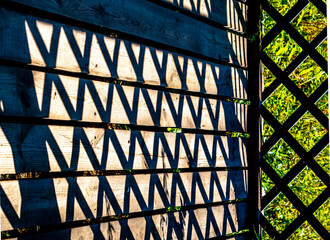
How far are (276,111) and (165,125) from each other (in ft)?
Result: 3.90

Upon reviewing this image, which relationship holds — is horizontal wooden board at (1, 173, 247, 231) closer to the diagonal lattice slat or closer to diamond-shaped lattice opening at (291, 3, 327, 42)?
the diagonal lattice slat

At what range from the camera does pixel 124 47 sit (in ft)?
4.96

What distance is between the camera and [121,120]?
1.49 m

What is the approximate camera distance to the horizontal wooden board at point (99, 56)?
1.19 m

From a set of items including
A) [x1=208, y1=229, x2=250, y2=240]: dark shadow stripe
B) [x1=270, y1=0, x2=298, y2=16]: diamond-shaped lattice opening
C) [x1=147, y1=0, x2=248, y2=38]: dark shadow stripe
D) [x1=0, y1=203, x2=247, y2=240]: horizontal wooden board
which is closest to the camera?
[x1=0, y1=203, x2=247, y2=240]: horizontal wooden board

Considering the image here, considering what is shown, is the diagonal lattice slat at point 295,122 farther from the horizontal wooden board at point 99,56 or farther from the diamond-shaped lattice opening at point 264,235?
the horizontal wooden board at point 99,56

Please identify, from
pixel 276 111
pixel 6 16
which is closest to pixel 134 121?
pixel 6 16

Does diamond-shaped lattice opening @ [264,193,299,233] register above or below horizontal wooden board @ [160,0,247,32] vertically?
below

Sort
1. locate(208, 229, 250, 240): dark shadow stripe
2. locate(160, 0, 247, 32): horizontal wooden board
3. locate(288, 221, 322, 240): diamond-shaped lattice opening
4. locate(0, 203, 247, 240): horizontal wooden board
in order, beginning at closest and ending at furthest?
1. locate(0, 203, 247, 240): horizontal wooden board
2. locate(160, 0, 247, 32): horizontal wooden board
3. locate(208, 229, 250, 240): dark shadow stripe
4. locate(288, 221, 322, 240): diamond-shaped lattice opening

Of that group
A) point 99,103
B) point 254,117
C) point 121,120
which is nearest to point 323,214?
point 254,117

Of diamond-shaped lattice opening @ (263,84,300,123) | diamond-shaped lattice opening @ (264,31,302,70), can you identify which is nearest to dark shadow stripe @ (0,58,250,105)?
diamond-shaped lattice opening @ (263,84,300,123)

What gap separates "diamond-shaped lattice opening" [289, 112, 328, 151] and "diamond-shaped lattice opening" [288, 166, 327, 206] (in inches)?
8.0

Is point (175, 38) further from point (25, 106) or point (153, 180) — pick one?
point (25, 106)

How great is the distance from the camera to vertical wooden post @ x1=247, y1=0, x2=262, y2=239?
7.02 ft
